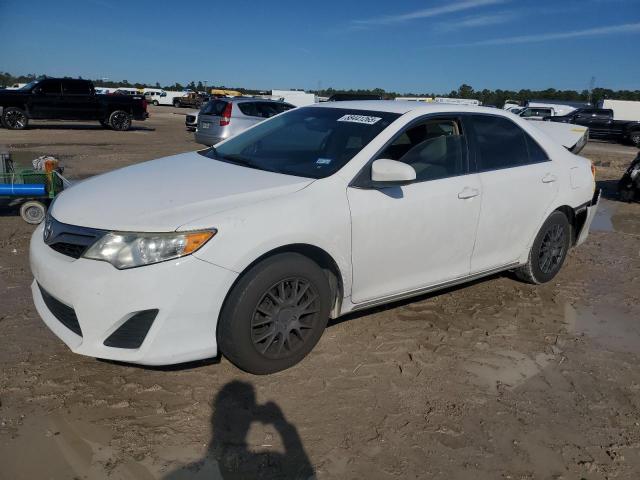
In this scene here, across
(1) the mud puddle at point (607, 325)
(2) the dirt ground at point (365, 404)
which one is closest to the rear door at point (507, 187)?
(2) the dirt ground at point (365, 404)

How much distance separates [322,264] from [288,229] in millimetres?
424

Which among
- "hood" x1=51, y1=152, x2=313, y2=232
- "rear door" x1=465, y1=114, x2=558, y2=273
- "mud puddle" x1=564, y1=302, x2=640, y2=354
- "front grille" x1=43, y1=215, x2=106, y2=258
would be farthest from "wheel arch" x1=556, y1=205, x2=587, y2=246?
"front grille" x1=43, y1=215, x2=106, y2=258

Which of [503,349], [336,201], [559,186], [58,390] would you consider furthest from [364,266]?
[559,186]

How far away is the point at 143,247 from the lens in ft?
8.75

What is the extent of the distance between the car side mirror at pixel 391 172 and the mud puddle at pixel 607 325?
198 cm

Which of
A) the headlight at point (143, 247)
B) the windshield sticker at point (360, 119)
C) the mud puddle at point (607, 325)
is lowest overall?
the mud puddle at point (607, 325)

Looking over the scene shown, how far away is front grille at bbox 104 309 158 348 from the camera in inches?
105

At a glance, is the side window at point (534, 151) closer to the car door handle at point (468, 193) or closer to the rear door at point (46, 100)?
the car door handle at point (468, 193)

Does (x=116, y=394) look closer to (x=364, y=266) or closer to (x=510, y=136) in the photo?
(x=364, y=266)

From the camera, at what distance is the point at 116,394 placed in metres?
2.93

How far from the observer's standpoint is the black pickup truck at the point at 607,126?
25250 mm

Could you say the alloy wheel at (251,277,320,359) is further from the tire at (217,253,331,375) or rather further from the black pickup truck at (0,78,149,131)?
the black pickup truck at (0,78,149,131)

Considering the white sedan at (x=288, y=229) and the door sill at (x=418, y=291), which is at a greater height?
the white sedan at (x=288, y=229)

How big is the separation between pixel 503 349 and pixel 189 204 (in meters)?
2.38
